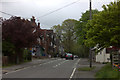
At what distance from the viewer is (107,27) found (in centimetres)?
1719

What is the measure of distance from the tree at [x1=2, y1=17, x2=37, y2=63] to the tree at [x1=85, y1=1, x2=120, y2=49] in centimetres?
1320

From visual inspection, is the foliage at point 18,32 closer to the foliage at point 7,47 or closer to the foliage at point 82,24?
the foliage at point 7,47

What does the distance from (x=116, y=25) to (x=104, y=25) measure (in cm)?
105

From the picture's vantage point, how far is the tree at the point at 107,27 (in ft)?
55.0

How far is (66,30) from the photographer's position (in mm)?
72062

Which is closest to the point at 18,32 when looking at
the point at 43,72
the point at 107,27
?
the point at 43,72

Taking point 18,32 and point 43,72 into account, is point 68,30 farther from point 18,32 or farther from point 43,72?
point 43,72

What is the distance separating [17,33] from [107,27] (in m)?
15.1

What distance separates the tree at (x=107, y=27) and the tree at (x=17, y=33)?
1320cm

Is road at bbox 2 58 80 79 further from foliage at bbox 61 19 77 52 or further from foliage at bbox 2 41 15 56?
foliage at bbox 61 19 77 52

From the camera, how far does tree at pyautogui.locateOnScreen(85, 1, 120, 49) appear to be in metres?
16.8

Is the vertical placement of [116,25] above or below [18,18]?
below

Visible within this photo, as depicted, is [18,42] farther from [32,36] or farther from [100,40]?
[100,40]

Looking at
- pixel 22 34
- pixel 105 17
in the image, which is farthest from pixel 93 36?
pixel 22 34
